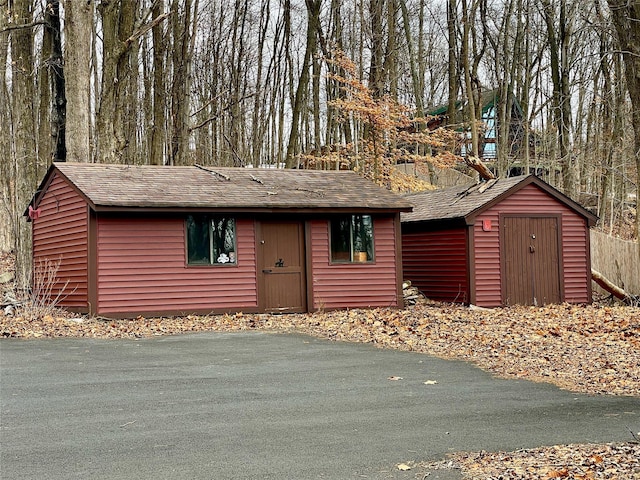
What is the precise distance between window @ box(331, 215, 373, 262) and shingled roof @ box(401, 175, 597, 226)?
2.39m

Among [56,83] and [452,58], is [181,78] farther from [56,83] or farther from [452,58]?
[452,58]

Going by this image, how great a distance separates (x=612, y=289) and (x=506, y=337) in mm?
9215

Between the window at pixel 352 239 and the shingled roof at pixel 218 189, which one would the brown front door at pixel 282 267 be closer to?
the shingled roof at pixel 218 189

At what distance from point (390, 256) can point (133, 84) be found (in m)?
17.0

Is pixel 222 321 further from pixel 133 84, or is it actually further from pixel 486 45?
pixel 486 45

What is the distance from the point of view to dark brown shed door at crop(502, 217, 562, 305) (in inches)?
823

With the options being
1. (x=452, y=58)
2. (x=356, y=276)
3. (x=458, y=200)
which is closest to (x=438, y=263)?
(x=458, y=200)

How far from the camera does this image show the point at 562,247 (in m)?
21.5

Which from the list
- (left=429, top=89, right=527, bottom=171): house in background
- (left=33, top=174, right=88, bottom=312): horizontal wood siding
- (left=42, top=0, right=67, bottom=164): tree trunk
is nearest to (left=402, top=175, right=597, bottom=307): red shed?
(left=33, top=174, right=88, bottom=312): horizontal wood siding

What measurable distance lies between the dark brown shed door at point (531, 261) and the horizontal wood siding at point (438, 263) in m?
1.08

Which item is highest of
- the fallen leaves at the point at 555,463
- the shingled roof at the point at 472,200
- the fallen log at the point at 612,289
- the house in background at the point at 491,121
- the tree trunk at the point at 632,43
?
the house in background at the point at 491,121

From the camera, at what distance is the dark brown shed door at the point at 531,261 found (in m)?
20.9

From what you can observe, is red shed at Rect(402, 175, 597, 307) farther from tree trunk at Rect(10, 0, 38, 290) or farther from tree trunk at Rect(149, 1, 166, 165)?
tree trunk at Rect(10, 0, 38, 290)

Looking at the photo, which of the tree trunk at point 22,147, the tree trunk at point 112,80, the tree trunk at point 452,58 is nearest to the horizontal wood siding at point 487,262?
the tree trunk at point 112,80
